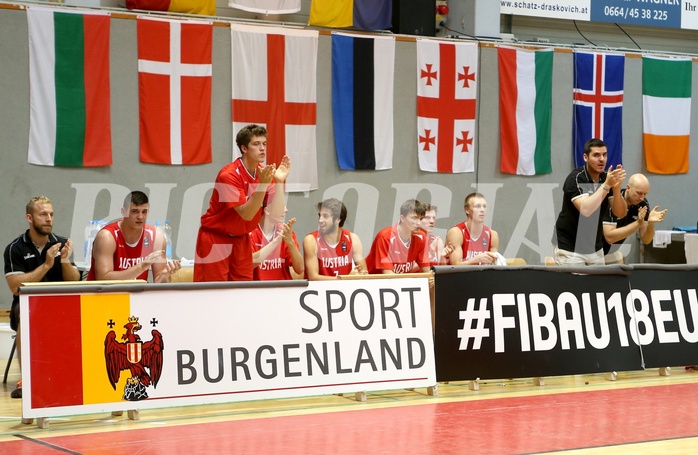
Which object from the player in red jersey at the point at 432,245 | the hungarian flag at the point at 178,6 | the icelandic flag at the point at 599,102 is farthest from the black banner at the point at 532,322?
the icelandic flag at the point at 599,102

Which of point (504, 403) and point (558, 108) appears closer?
point (504, 403)

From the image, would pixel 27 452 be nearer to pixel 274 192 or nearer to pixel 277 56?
pixel 274 192

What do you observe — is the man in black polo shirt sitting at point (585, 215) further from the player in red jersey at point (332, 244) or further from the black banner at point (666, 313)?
the player in red jersey at point (332, 244)

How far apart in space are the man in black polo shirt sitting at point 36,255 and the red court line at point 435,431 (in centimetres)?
244

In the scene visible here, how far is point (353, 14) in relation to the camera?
14.3 metres

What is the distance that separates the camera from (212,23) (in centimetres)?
1360

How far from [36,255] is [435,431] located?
163 inches

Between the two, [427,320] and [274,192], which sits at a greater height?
[274,192]

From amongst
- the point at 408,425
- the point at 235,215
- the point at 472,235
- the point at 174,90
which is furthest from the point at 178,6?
the point at 408,425

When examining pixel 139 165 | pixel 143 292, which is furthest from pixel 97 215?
pixel 143 292

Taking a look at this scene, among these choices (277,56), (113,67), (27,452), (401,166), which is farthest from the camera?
(401,166)

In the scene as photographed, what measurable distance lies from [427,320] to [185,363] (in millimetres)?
2153

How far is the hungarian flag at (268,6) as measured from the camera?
13993mm

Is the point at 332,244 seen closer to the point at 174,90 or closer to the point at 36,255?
the point at 36,255
